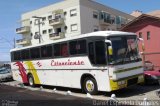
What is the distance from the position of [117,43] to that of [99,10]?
4779 centimetres

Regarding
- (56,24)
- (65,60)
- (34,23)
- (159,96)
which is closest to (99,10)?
(56,24)

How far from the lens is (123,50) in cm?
1547

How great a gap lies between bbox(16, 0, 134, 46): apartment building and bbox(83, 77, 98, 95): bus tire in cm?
3640

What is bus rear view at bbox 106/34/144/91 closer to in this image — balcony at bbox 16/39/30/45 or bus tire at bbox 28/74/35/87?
bus tire at bbox 28/74/35/87

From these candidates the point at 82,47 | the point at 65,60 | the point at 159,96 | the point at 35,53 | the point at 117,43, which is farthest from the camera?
the point at 35,53

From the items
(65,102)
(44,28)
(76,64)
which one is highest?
(44,28)

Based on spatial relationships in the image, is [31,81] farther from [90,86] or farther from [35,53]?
[90,86]

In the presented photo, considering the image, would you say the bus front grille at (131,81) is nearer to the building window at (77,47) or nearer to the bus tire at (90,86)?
the bus tire at (90,86)

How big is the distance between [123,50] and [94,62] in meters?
1.54

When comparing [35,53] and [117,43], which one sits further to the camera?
[35,53]

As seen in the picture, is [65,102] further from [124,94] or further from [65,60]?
[65,60]

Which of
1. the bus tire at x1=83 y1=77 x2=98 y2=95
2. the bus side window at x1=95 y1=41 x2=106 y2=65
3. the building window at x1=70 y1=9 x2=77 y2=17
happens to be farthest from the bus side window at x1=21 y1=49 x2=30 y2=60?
the building window at x1=70 y1=9 x2=77 y2=17

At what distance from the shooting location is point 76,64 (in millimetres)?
17438

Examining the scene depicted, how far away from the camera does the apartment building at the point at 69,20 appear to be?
57688 millimetres
